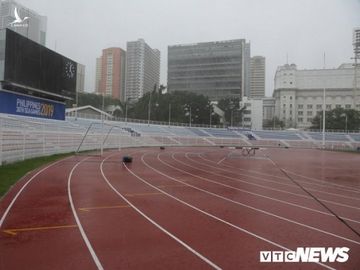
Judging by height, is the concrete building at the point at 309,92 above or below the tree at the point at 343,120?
above

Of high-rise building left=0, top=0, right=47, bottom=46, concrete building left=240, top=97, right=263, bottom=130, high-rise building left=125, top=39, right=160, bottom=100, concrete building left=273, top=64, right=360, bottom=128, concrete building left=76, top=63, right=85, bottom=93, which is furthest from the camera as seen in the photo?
concrete building left=273, top=64, right=360, bottom=128

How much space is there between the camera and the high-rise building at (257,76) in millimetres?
161125

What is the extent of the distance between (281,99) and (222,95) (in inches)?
701

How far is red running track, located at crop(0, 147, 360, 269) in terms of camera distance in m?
5.26

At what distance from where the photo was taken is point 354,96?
320 ft

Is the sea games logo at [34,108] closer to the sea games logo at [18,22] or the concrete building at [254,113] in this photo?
the sea games logo at [18,22]

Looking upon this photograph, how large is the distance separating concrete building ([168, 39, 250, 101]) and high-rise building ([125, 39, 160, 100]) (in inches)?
895

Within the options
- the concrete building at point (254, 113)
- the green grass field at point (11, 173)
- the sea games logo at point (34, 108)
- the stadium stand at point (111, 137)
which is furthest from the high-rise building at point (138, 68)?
the green grass field at point (11, 173)

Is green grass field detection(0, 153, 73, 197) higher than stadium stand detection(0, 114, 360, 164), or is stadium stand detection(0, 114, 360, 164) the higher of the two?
stadium stand detection(0, 114, 360, 164)

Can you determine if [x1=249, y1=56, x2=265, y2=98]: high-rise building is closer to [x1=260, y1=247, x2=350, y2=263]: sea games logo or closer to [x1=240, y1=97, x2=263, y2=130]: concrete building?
[x1=240, y1=97, x2=263, y2=130]: concrete building

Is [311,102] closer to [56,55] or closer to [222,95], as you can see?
[222,95]

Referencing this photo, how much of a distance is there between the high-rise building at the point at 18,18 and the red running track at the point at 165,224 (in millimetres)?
10963

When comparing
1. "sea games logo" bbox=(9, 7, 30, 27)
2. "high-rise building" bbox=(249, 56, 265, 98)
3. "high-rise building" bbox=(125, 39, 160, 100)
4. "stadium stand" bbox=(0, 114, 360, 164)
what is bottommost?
"stadium stand" bbox=(0, 114, 360, 164)

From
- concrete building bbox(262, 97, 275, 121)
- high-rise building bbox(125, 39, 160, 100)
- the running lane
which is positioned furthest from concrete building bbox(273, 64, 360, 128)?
the running lane
